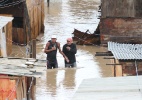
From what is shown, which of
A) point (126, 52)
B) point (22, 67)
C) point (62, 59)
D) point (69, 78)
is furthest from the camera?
point (62, 59)

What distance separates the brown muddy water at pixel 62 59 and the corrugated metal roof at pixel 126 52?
217 cm

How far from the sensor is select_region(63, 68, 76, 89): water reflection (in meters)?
15.9

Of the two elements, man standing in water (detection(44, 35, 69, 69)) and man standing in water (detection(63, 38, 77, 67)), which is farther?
man standing in water (detection(63, 38, 77, 67))

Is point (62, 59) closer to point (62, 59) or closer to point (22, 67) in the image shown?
point (62, 59)

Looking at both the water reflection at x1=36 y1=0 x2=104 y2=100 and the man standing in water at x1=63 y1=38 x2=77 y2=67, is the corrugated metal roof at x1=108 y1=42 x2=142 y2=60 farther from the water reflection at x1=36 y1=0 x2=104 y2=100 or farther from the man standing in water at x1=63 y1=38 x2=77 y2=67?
the man standing in water at x1=63 y1=38 x2=77 y2=67

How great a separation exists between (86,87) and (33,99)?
4.31 m

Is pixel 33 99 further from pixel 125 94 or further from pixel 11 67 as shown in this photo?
pixel 125 94

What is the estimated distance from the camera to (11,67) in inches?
452

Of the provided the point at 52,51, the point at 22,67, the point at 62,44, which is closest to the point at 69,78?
the point at 52,51

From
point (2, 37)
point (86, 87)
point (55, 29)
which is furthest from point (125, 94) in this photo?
point (55, 29)

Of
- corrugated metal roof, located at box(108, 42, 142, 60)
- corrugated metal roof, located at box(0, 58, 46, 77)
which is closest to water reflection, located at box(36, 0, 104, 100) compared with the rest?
corrugated metal roof, located at box(108, 42, 142, 60)

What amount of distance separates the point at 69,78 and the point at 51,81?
68 centimetres

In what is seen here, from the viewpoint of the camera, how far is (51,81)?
1627cm

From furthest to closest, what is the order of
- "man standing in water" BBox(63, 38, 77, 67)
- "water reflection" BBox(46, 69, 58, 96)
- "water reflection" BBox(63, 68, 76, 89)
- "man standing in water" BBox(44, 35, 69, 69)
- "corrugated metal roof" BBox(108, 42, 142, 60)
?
1. "man standing in water" BBox(63, 38, 77, 67)
2. "man standing in water" BBox(44, 35, 69, 69)
3. "water reflection" BBox(63, 68, 76, 89)
4. "water reflection" BBox(46, 69, 58, 96)
5. "corrugated metal roof" BBox(108, 42, 142, 60)
